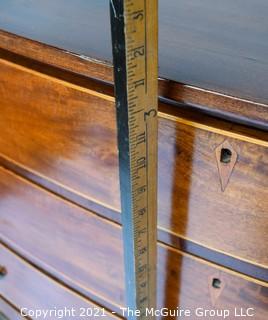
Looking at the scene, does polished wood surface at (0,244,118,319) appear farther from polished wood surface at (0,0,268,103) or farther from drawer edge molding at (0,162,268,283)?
polished wood surface at (0,0,268,103)

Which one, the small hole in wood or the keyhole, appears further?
the small hole in wood

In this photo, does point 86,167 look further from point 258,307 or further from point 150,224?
point 258,307

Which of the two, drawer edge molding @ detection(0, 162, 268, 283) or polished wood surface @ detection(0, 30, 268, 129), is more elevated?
polished wood surface @ detection(0, 30, 268, 129)

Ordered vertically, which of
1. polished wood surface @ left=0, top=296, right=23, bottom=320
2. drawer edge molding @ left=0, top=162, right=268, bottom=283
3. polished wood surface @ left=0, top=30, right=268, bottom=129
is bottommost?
polished wood surface @ left=0, top=296, right=23, bottom=320

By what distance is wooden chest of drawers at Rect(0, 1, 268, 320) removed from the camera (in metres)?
0.50

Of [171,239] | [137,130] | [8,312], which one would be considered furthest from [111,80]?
[8,312]

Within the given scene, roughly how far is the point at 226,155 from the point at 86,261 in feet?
1.19

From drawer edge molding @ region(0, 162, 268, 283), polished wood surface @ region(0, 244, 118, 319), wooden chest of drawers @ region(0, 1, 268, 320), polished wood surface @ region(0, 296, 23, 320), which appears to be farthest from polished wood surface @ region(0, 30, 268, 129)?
polished wood surface @ region(0, 296, 23, 320)

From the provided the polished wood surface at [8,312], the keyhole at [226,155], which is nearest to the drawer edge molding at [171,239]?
the keyhole at [226,155]

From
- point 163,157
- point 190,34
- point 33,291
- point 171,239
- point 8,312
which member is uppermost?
point 190,34

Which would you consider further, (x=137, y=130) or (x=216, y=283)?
(x=216, y=283)

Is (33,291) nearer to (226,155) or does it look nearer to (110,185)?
(110,185)

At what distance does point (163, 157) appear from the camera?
55 centimetres

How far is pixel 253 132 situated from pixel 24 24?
374mm
